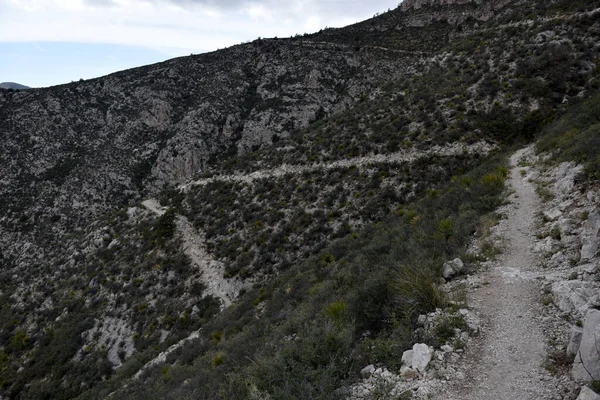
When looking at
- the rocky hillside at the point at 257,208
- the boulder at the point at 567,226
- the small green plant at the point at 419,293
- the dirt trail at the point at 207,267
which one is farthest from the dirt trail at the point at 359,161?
the small green plant at the point at 419,293

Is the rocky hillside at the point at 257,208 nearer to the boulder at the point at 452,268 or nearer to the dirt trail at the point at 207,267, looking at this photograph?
the dirt trail at the point at 207,267

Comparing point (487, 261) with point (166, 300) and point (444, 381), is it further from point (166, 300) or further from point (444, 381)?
point (166, 300)

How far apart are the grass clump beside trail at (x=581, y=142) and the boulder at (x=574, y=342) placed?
6.02 m

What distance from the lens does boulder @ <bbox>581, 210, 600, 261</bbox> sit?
21.2 feet

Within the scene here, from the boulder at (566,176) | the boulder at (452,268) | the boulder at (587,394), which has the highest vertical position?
the boulder at (566,176)

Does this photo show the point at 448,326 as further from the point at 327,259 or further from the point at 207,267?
the point at 207,267

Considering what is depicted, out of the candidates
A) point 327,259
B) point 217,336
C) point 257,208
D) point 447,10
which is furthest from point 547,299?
point 447,10

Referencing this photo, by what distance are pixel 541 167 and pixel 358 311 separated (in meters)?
11.0

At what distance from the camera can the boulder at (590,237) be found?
6470mm

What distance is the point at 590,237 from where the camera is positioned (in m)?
6.73

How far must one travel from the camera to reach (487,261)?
802 cm

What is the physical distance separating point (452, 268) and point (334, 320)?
10.4 feet

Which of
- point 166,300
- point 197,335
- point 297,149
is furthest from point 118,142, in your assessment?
point 197,335

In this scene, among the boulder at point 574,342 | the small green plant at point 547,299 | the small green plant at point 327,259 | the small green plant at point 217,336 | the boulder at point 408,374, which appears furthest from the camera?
the small green plant at point 327,259
